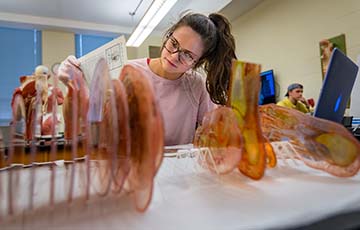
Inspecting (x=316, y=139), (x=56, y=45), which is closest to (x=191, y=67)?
(x=316, y=139)

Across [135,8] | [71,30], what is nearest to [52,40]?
[71,30]

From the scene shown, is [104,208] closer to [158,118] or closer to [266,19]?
[158,118]

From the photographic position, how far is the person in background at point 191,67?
1062 mm

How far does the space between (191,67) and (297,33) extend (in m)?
2.65

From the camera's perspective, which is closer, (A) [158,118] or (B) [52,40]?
(A) [158,118]

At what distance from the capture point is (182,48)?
3.40 ft

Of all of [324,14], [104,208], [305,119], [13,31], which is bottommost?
[104,208]

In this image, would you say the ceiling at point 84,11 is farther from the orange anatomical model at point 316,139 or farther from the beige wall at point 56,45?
the orange anatomical model at point 316,139

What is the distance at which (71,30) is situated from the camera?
14.9 ft

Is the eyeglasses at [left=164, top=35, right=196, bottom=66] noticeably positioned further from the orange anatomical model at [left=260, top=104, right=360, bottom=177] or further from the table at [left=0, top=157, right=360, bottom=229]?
the table at [left=0, top=157, right=360, bottom=229]

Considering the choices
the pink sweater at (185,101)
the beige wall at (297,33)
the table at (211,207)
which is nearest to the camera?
the table at (211,207)

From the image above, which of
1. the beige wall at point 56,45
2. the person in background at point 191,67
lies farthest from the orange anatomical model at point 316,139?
the beige wall at point 56,45

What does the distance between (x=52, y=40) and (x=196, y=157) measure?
476 cm

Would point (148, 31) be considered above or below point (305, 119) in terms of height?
above
